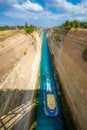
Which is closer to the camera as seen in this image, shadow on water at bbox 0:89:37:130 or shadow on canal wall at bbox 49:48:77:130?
shadow on water at bbox 0:89:37:130

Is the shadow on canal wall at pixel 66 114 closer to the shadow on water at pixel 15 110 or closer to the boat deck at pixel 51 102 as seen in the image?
the boat deck at pixel 51 102

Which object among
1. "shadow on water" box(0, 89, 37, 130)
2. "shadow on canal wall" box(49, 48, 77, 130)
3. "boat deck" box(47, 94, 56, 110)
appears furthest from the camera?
"boat deck" box(47, 94, 56, 110)

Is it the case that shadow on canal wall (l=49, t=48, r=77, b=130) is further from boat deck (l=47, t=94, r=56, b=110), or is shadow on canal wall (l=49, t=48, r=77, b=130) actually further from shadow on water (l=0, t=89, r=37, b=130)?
shadow on water (l=0, t=89, r=37, b=130)

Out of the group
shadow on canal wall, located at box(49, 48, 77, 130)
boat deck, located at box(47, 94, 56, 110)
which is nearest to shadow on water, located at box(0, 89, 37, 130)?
boat deck, located at box(47, 94, 56, 110)

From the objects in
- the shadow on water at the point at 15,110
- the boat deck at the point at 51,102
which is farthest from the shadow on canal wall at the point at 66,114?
the shadow on water at the point at 15,110

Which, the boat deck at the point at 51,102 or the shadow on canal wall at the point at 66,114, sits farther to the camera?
the boat deck at the point at 51,102

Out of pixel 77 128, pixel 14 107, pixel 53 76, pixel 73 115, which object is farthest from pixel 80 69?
pixel 53 76

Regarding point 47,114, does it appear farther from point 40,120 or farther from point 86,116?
point 86,116

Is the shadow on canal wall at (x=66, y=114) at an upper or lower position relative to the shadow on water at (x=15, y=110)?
lower

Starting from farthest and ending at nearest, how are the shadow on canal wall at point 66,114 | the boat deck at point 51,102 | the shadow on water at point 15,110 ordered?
1. the boat deck at point 51,102
2. the shadow on canal wall at point 66,114
3. the shadow on water at point 15,110
